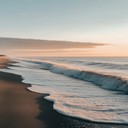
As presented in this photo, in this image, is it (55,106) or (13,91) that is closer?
(55,106)

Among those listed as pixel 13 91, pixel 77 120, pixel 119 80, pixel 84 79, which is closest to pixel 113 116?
pixel 77 120

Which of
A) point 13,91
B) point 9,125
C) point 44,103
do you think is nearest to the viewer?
point 9,125

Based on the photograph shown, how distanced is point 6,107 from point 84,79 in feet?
58.5

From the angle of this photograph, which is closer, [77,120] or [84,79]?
[77,120]

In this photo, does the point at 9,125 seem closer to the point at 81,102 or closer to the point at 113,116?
the point at 113,116

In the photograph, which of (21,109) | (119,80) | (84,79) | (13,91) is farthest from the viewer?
(84,79)

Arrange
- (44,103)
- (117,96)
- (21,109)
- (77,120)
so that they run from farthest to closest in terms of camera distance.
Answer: (117,96) < (44,103) < (21,109) < (77,120)

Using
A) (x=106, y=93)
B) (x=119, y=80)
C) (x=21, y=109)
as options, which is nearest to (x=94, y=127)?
(x=21, y=109)

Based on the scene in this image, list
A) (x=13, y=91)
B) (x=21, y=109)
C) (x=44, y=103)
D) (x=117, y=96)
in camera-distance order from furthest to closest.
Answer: (x=13, y=91) → (x=117, y=96) → (x=44, y=103) → (x=21, y=109)

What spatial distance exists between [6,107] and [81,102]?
4.61m

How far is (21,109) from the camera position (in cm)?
1692

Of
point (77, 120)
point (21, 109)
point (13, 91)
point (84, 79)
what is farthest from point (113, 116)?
point (84, 79)

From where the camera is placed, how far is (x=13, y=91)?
23.0m

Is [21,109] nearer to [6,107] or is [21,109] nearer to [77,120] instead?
[6,107]
